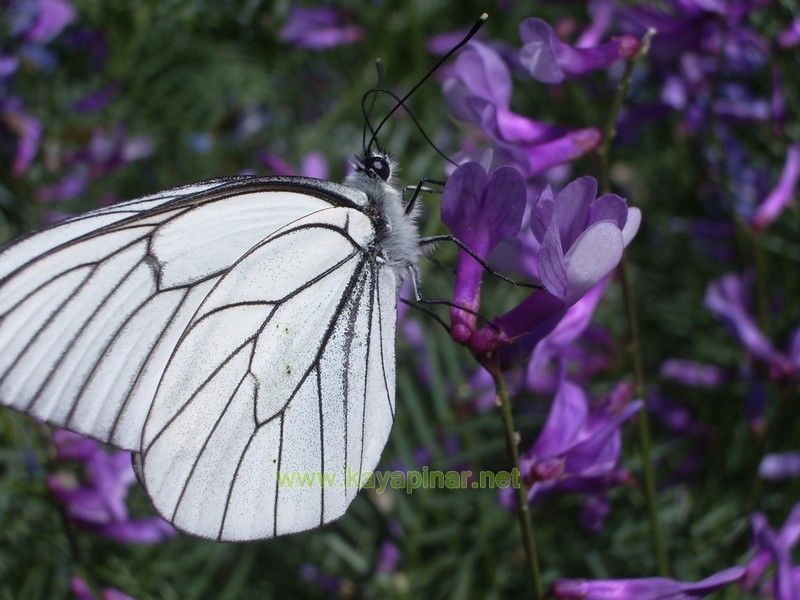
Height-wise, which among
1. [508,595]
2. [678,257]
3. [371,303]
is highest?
[678,257]

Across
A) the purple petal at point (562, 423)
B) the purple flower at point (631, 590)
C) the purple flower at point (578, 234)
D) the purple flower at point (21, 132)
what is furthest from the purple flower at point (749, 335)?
the purple flower at point (21, 132)

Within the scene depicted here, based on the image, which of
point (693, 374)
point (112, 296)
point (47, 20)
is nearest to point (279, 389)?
point (112, 296)

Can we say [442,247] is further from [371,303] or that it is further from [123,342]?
[123,342]

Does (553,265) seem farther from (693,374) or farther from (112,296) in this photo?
(693,374)

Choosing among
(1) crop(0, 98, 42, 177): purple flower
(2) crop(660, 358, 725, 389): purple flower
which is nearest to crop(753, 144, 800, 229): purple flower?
(2) crop(660, 358, 725, 389): purple flower

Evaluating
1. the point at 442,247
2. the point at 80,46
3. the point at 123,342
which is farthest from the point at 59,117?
the point at 123,342

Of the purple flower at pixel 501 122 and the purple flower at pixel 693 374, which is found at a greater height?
the purple flower at pixel 501 122

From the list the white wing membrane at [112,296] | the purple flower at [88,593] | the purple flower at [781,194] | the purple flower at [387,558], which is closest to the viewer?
the white wing membrane at [112,296]

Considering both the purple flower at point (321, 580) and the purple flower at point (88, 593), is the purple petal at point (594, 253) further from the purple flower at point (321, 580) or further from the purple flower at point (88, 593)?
the purple flower at point (321, 580)
